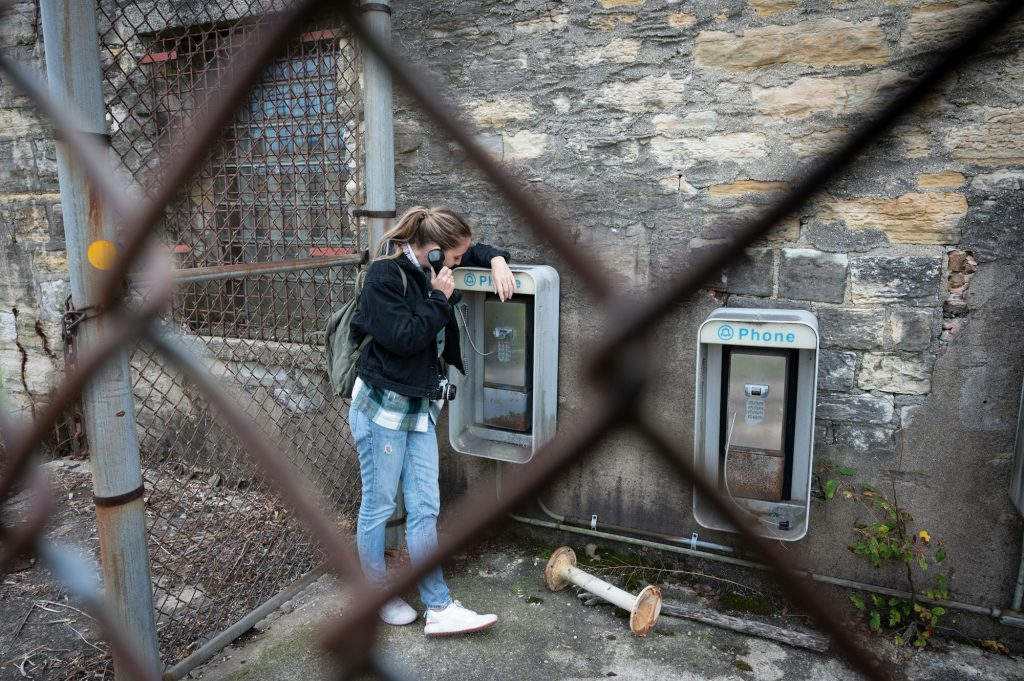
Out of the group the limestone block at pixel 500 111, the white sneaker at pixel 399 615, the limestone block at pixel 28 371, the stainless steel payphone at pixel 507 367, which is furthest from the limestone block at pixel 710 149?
the limestone block at pixel 28 371

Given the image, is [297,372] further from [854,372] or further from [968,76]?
[968,76]

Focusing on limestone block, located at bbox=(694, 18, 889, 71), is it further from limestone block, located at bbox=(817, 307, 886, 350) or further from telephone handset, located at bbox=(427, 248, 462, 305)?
telephone handset, located at bbox=(427, 248, 462, 305)

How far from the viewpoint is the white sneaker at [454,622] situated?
2.90 meters

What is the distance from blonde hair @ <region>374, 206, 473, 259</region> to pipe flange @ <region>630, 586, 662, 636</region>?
1.69 meters

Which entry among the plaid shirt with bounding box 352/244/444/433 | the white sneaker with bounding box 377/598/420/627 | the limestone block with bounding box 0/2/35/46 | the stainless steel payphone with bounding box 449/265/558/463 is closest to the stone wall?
the stainless steel payphone with bounding box 449/265/558/463

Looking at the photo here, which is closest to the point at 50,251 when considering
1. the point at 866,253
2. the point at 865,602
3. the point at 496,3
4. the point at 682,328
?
the point at 496,3

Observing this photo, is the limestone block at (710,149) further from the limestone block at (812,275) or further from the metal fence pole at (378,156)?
the metal fence pole at (378,156)

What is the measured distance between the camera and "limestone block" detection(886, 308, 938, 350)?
9.12 ft

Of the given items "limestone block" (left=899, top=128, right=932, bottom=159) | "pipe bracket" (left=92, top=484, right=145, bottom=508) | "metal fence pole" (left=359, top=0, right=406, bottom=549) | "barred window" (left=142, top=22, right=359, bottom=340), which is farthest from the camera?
"barred window" (left=142, top=22, right=359, bottom=340)

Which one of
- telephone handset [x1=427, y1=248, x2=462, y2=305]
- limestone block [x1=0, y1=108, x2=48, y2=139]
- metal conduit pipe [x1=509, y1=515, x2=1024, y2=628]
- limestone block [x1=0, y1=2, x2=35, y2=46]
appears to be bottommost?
metal conduit pipe [x1=509, y1=515, x2=1024, y2=628]

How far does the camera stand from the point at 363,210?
3.28 metres

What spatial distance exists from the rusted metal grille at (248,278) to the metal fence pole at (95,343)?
122 cm

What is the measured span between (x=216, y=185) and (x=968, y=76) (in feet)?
12.7

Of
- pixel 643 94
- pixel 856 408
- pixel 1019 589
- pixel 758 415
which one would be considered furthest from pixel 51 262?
pixel 1019 589
